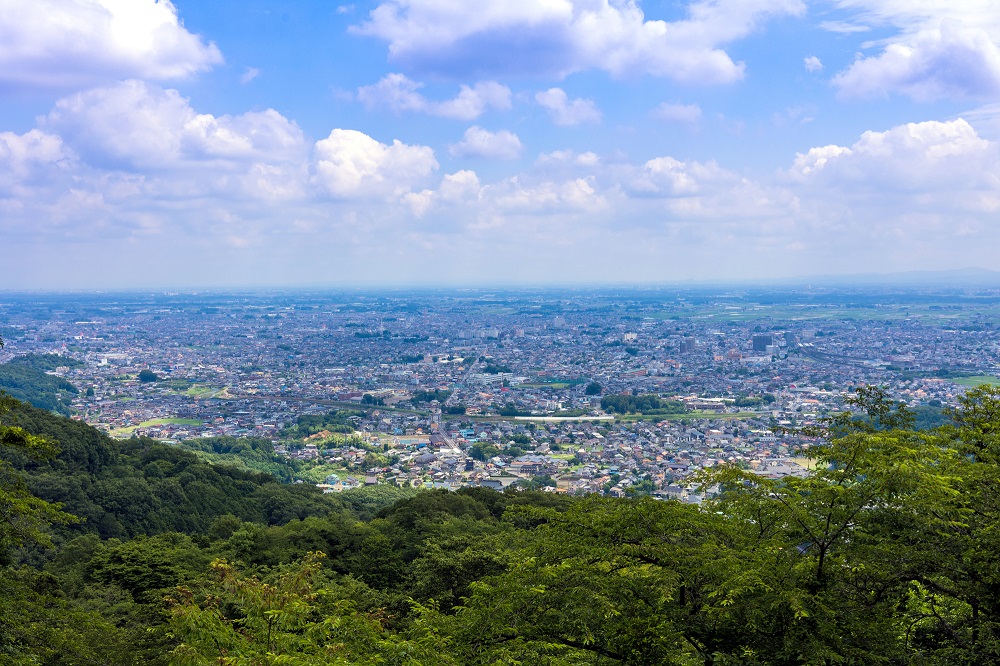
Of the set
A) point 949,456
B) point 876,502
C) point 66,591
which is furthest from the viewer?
point 66,591

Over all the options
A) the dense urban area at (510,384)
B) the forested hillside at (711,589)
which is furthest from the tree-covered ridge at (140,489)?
the forested hillside at (711,589)

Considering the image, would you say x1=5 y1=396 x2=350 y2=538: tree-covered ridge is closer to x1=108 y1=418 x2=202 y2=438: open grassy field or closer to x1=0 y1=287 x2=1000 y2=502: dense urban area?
x1=0 y1=287 x2=1000 y2=502: dense urban area

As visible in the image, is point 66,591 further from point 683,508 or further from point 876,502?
point 876,502

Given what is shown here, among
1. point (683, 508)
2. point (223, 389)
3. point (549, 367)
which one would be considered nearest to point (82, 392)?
point (223, 389)

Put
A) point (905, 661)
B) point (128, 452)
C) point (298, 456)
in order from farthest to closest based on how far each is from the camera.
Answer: point (298, 456) < point (128, 452) < point (905, 661)

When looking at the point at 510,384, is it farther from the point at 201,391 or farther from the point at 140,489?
the point at 140,489

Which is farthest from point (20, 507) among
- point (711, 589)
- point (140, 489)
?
point (140, 489)

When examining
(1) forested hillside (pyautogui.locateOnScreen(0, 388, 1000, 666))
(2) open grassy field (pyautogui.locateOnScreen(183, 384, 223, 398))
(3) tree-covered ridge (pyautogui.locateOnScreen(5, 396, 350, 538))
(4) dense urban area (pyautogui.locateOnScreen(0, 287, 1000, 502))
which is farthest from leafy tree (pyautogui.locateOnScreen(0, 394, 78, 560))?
(2) open grassy field (pyautogui.locateOnScreen(183, 384, 223, 398))
